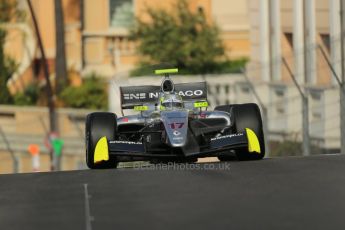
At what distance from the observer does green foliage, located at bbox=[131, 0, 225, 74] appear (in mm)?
A: 35281

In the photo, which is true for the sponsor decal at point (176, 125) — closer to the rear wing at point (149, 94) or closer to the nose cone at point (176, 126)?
the nose cone at point (176, 126)

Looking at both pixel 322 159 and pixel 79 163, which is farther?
pixel 79 163

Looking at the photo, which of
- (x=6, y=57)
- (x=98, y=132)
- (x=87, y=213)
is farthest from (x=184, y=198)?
(x=6, y=57)

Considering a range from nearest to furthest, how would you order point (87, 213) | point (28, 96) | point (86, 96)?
point (87, 213), point (86, 96), point (28, 96)

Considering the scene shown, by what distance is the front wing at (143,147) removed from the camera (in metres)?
12.9

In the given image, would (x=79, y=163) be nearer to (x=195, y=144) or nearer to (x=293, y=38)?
(x=293, y=38)

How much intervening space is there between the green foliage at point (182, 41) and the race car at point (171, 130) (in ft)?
68.7

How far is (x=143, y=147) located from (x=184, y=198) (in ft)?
10.5

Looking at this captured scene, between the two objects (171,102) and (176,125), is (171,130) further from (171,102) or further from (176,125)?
(171,102)

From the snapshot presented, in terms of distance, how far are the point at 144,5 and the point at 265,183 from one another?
1071 inches

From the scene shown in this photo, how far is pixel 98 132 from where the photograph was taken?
13.2 m

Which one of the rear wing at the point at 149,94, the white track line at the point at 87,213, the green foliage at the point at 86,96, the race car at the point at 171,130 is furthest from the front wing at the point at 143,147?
the green foliage at the point at 86,96

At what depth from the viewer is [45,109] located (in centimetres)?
3294

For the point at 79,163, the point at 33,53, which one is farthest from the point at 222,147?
the point at 33,53
